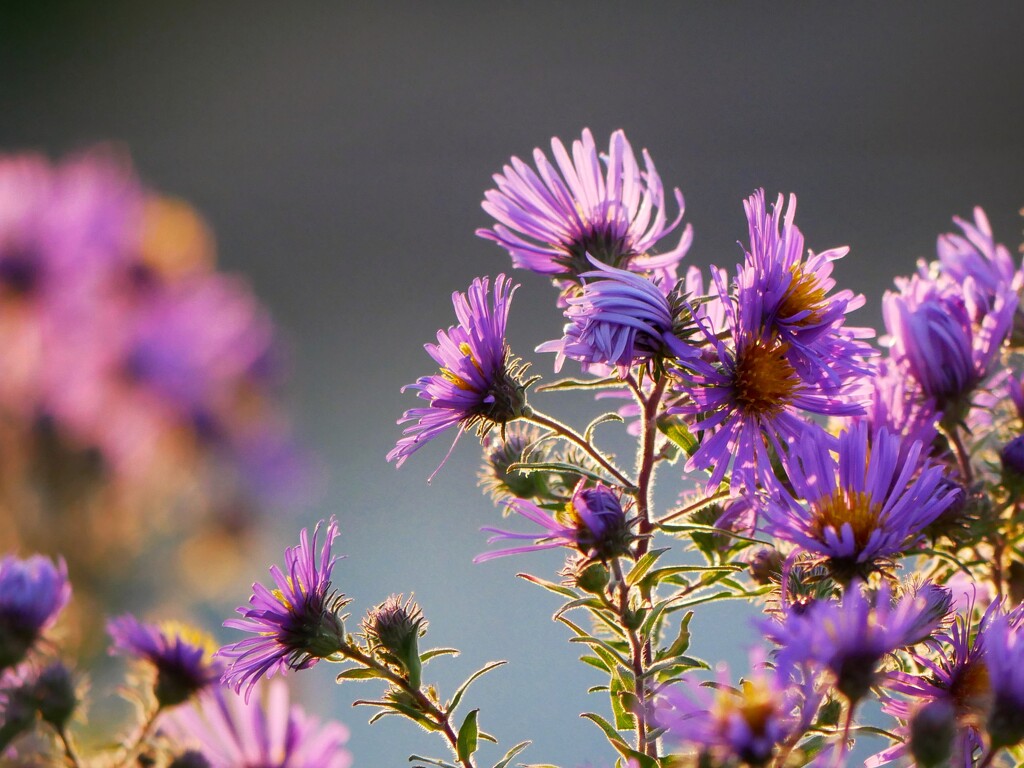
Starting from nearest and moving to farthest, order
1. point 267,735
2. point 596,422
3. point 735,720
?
point 735,720 < point 267,735 < point 596,422

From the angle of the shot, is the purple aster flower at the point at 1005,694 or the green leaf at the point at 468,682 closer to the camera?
the purple aster flower at the point at 1005,694

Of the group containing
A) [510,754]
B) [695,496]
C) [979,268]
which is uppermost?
[979,268]

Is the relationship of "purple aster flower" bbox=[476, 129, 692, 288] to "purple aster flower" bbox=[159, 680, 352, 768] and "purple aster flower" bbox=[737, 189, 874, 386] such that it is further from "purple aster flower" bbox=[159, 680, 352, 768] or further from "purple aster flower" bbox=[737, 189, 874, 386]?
"purple aster flower" bbox=[159, 680, 352, 768]

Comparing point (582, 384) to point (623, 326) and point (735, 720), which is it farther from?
point (735, 720)

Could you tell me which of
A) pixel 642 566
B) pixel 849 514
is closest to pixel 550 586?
pixel 642 566

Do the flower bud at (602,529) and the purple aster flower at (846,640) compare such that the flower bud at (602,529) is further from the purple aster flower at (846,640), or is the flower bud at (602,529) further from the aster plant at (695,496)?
the purple aster flower at (846,640)

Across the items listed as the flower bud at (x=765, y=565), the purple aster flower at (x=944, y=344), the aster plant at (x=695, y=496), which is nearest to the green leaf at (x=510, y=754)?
the aster plant at (x=695, y=496)
